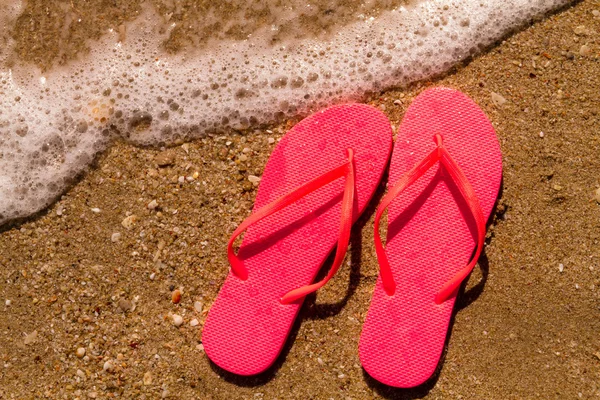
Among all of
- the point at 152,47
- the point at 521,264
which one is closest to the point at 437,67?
the point at 521,264

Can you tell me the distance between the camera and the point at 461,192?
4.38ft

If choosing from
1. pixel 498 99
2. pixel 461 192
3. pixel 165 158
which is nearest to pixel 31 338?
pixel 165 158

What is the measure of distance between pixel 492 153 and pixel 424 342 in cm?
53

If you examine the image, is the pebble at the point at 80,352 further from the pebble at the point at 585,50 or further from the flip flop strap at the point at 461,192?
the pebble at the point at 585,50

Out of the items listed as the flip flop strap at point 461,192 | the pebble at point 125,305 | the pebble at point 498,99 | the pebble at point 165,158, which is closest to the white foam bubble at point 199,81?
the pebble at point 165,158

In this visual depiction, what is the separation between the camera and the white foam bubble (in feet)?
Answer: 4.85

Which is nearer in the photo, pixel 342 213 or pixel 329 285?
pixel 342 213

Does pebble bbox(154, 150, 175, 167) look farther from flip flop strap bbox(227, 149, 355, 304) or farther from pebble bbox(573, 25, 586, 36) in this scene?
pebble bbox(573, 25, 586, 36)

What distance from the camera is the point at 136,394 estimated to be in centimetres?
142

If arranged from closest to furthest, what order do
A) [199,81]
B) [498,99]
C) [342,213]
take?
[342,213]
[498,99]
[199,81]

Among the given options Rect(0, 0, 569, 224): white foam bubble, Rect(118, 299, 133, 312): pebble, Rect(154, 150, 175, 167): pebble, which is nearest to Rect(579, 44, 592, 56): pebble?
Rect(0, 0, 569, 224): white foam bubble

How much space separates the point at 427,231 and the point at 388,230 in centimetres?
10

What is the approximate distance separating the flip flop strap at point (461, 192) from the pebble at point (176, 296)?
1.84 feet

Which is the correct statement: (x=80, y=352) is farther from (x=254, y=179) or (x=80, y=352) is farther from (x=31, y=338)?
(x=254, y=179)
